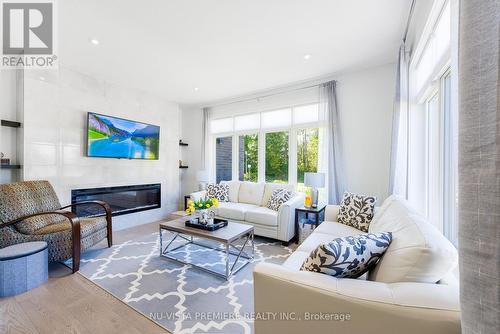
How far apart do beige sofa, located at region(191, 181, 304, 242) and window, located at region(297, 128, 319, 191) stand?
406 mm

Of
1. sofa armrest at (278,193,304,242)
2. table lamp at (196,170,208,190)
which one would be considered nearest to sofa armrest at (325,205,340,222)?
sofa armrest at (278,193,304,242)

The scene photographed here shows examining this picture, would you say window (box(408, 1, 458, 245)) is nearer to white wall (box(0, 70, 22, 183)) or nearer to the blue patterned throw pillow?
the blue patterned throw pillow

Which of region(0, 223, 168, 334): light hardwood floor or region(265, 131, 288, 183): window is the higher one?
region(265, 131, 288, 183): window

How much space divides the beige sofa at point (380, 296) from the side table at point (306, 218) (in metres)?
1.99

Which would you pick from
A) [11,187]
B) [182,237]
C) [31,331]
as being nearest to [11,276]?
[31,331]

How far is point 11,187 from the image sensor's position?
2.52 meters

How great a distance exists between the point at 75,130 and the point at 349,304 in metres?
4.33

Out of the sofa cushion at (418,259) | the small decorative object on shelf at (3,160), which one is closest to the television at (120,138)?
the small decorative object on shelf at (3,160)

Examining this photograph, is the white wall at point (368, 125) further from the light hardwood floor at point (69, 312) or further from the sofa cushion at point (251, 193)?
the light hardwood floor at point (69, 312)

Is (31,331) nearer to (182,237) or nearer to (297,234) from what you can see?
(182,237)

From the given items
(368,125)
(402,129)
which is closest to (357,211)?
(402,129)

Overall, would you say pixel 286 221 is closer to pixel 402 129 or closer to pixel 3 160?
pixel 402 129

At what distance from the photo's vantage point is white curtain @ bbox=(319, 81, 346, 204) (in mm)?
3580

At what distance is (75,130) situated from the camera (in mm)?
3500
